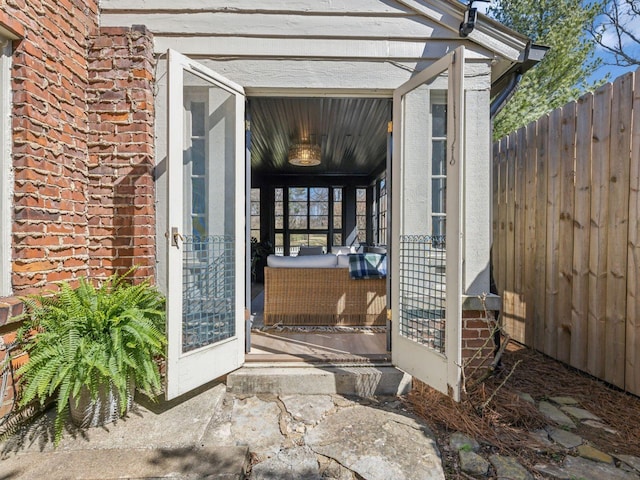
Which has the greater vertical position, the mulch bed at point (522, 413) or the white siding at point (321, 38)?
the white siding at point (321, 38)

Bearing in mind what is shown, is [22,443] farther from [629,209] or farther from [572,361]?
[629,209]

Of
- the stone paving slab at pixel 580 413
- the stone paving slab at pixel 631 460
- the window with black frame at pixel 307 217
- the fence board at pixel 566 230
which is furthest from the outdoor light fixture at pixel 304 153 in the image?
the stone paving slab at pixel 631 460

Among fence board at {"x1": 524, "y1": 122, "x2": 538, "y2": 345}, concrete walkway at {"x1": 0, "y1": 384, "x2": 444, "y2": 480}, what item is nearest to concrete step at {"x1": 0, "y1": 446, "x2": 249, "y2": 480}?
concrete walkway at {"x1": 0, "y1": 384, "x2": 444, "y2": 480}

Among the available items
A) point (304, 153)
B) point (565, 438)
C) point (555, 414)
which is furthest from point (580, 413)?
point (304, 153)

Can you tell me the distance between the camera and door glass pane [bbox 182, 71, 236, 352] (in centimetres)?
211

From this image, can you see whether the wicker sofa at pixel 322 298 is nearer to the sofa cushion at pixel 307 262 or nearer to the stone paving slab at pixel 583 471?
the sofa cushion at pixel 307 262

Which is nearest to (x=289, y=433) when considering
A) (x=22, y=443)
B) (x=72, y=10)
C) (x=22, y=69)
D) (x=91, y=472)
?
(x=91, y=472)

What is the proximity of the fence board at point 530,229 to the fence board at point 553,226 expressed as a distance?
0.17m

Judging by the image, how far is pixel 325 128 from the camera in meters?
4.61

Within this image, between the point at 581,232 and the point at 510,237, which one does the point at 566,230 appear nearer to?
the point at 581,232

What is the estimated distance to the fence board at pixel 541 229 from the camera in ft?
9.14

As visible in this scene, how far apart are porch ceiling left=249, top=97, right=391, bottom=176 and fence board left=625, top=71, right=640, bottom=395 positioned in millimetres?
1701

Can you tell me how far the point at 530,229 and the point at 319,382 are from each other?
2.47 metres

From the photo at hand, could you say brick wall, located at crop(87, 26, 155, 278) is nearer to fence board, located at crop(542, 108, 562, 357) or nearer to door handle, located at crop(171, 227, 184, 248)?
door handle, located at crop(171, 227, 184, 248)
